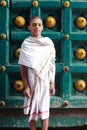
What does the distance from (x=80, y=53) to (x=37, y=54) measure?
0.54 m

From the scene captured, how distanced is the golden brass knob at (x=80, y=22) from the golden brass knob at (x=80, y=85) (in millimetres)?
506

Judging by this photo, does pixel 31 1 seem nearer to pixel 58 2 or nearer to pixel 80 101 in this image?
pixel 58 2

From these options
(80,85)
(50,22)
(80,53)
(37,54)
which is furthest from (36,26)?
(80,85)

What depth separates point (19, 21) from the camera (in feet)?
12.0

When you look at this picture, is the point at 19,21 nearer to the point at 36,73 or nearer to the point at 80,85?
the point at 36,73

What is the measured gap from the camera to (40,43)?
11.0ft

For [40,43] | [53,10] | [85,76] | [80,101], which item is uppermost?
[53,10]

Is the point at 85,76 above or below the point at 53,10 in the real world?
below

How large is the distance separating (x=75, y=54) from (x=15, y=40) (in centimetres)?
58

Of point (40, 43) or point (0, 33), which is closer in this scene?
point (40, 43)

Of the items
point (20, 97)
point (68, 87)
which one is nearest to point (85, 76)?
point (68, 87)

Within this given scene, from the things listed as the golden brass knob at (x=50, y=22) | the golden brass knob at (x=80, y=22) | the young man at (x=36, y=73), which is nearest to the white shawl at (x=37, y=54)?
the young man at (x=36, y=73)

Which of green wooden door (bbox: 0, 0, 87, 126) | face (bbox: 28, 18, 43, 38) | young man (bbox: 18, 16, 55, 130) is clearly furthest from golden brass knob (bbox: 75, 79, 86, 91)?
face (bbox: 28, 18, 43, 38)

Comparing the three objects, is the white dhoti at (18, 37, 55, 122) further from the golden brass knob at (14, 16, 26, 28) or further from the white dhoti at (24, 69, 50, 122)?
the golden brass knob at (14, 16, 26, 28)
